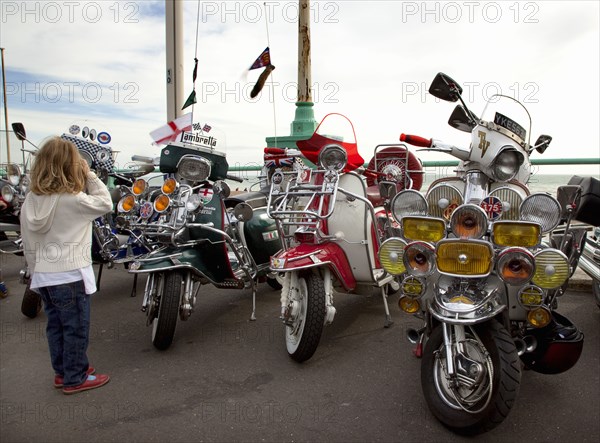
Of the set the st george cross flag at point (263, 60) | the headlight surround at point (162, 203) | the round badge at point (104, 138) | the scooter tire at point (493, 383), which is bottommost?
the scooter tire at point (493, 383)

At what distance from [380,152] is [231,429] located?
10.2ft

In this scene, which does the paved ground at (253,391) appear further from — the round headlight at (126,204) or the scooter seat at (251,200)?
the scooter seat at (251,200)

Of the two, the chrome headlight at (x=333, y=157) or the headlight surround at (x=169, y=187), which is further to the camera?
the headlight surround at (x=169, y=187)

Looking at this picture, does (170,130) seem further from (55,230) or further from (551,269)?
(551,269)

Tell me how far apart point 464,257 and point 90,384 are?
236 cm

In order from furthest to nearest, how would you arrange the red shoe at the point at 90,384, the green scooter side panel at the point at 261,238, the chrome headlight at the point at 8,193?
1. the chrome headlight at the point at 8,193
2. the green scooter side panel at the point at 261,238
3. the red shoe at the point at 90,384

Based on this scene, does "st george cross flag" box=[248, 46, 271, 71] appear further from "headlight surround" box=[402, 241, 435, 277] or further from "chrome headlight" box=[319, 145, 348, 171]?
"headlight surround" box=[402, 241, 435, 277]

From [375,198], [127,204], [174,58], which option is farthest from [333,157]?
[174,58]

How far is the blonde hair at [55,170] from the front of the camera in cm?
272

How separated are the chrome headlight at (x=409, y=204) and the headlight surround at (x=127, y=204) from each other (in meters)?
2.54

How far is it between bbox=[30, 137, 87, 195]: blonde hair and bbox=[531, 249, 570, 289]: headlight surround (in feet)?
8.37

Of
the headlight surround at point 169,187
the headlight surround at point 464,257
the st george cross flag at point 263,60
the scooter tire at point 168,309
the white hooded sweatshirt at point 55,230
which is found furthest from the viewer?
the st george cross flag at point 263,60

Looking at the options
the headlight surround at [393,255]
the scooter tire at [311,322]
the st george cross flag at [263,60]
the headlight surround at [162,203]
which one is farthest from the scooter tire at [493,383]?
the st george cross flag at [263,60]

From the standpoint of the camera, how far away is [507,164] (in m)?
2.77
